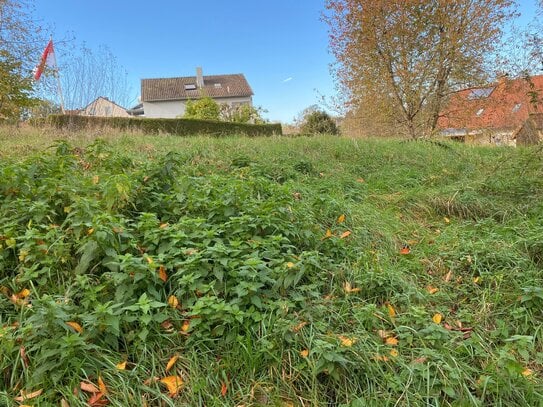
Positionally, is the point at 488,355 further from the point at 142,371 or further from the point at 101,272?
the point at 101,272

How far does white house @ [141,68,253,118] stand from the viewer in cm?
3356

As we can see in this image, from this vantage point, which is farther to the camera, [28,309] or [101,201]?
[101,201]

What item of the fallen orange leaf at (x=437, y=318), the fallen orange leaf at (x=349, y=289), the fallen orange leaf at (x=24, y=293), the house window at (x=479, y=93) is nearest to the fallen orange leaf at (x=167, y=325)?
the fallen orange leaf at (x=24, y=293)

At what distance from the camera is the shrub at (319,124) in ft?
42.7

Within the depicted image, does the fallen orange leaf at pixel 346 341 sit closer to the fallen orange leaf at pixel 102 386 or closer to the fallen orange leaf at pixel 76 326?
the fallen orange leaf at pixel 102 386

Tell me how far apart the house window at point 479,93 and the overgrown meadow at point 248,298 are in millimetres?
8936

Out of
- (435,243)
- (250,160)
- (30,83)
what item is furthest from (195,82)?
(435,243)

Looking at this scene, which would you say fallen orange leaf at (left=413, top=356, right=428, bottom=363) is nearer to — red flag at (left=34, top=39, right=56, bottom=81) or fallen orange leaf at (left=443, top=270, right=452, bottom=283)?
fallen orange leaf at (left=443, top=270, right=452, bottom=283)

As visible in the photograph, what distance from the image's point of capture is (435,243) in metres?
2.89

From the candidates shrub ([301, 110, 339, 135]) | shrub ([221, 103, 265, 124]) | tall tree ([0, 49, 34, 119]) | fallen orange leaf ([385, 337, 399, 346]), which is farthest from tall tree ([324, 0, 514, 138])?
fallen orange leaf ([385, 337, 399, 346])

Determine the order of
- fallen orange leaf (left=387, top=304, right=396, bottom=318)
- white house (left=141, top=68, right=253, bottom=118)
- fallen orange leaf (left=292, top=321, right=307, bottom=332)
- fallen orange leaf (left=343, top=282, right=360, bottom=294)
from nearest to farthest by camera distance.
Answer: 1. fallen orange leaf (left=292, top=321, right=307, bottom=332)
2. fallen orange leaf (left=387, top=304, right=396, bottom=318)
3. fallen orange leaf (left=343, top=282, right=360, bottom=294)
4. white house (left=141, top=68, right=253, bottom=118)

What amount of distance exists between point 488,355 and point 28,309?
233cm

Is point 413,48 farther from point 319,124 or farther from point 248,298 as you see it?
point 248,298

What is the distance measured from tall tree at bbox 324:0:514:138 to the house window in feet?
1.18
